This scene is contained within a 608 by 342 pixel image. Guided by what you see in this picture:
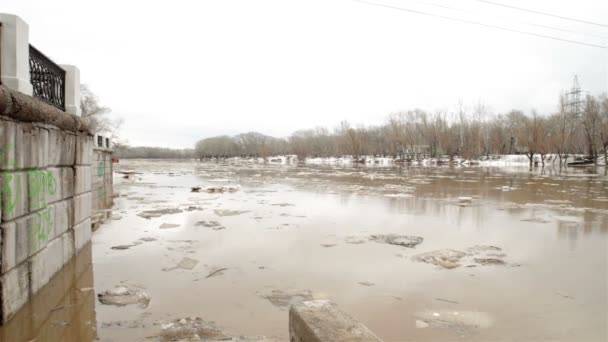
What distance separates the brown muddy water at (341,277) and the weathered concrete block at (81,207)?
67 centimetres

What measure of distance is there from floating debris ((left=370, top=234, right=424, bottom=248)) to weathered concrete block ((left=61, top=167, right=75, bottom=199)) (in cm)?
593

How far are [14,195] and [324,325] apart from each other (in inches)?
152

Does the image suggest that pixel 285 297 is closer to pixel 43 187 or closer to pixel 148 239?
pixel 43 187

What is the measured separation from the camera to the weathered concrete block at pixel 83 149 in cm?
678

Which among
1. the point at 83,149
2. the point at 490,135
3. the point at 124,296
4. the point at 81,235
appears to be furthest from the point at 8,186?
the point at 490,135

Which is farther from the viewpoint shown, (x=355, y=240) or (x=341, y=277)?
(x=355, y=240)

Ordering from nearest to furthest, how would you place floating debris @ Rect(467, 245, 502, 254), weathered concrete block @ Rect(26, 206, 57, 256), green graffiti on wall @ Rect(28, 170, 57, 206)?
weathered concrete block @ Rect(26, 206, 57, 256) < green graffiti on wall @ Rect(28, 170, 57, 206) < floating debris @ Rect(467, 245, 502, 254)

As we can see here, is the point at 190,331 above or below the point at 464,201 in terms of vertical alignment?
below

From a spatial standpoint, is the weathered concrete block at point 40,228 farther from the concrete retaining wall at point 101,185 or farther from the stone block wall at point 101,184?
the stone block wall at point 101,184

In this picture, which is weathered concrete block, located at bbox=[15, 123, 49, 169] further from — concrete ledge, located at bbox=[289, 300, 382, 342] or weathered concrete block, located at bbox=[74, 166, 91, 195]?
concrete ledge, located at bbox=[289, 300, 382, 342]

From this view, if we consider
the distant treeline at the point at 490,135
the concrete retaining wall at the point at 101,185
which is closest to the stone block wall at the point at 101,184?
the concrete retaining wall at the point at 101,185

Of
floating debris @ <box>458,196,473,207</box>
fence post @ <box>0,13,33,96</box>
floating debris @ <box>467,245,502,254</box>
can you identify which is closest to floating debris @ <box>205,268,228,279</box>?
fence post @ <box>0,13,33,96</box>

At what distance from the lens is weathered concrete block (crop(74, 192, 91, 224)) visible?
258 inches

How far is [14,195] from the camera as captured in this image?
4141mm
